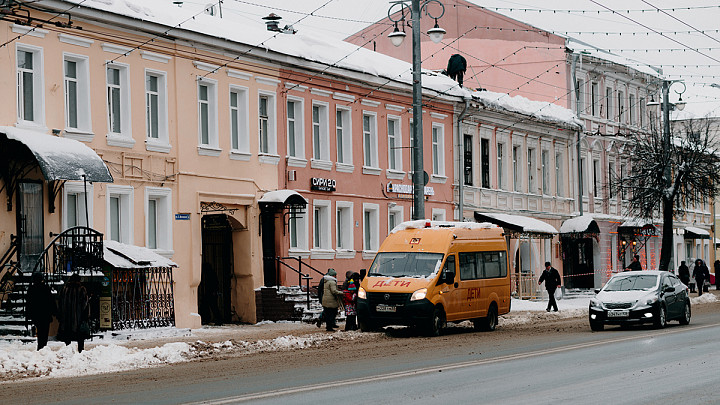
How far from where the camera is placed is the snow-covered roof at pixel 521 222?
44.6 meters

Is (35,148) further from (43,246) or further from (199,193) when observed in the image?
(199,193)

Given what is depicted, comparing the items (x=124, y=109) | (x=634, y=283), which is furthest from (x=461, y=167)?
(x=124, y=109)

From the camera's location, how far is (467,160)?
44781mm

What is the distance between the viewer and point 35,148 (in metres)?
23.9

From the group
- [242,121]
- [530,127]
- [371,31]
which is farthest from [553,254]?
[242,121]

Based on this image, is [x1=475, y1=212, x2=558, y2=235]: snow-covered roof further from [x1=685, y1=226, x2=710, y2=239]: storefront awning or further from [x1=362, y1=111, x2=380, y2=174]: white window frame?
[x1=685, y1=226, x2=710, y2=239]: storefront awning

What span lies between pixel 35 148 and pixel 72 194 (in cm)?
332

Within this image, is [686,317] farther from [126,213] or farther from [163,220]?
[126,213]

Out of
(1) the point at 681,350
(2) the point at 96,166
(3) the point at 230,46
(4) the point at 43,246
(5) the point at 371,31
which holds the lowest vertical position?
(1) the point at 681,350

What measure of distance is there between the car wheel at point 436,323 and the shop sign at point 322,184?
399 inches

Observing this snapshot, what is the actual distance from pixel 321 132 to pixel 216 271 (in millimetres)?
5838

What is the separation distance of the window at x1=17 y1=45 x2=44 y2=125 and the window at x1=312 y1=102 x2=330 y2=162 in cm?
1142

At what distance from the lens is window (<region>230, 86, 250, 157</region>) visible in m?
32.8

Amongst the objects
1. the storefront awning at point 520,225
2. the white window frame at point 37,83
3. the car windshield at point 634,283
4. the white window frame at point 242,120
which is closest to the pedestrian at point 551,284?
the storefront awning at point 520,225
